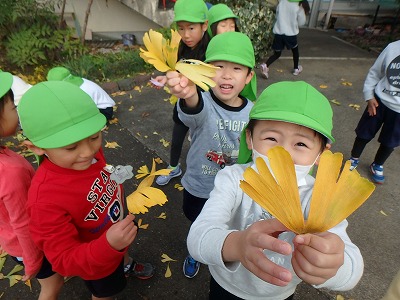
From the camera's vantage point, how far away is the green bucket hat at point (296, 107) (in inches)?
42.4

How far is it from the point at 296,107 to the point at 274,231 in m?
0.53

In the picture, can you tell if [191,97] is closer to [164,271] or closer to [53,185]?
[53,185]

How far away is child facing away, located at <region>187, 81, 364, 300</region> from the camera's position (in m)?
0.70

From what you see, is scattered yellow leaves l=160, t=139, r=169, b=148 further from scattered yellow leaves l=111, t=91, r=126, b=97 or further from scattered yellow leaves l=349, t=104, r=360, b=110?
scattered yellow leaves l=349, t=104, r=360, b=110

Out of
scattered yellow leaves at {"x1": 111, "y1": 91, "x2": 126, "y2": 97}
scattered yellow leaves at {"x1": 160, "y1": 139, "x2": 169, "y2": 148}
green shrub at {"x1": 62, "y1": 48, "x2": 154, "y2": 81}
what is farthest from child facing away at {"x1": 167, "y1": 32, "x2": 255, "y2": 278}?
green shrub at {"x1": 62, "y1": 48, "x2": 154, "y2": 81}

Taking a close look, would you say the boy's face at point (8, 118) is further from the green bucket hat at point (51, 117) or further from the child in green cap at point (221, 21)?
the child in green cap at point (221, 21)

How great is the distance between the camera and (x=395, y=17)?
9734mm

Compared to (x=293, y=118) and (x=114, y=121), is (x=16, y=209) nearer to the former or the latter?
(x=293, y=118)

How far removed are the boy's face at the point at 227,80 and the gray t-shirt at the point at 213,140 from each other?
55 mm

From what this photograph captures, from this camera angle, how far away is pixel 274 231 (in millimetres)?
751

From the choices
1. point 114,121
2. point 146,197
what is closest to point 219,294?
point 146,197

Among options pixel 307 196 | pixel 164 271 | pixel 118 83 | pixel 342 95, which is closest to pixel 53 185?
pixel 307 196

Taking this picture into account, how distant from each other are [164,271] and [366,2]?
11.9 meters

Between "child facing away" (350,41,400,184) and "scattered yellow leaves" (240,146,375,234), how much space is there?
9.02 ft
